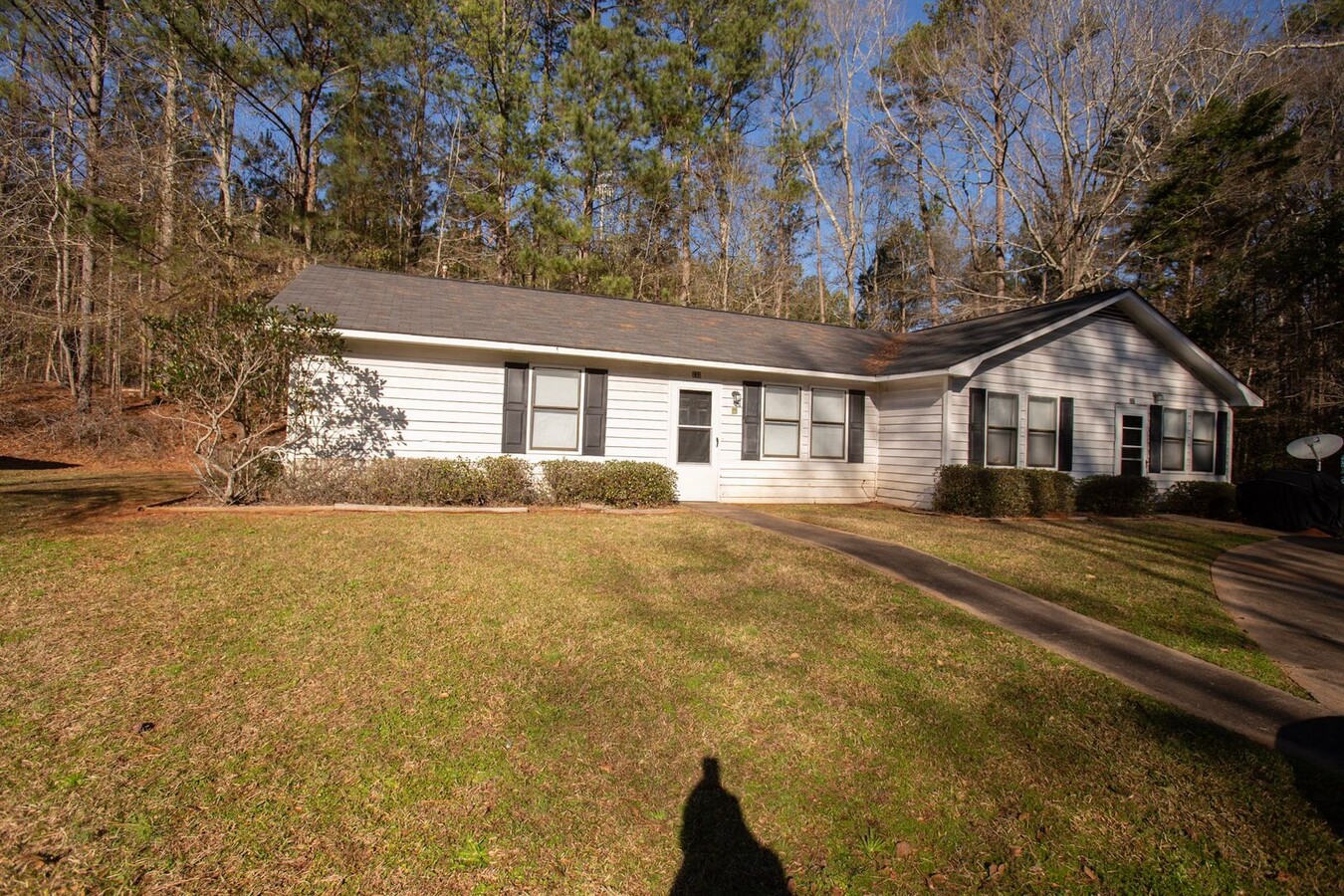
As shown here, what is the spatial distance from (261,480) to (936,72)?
77.9 ft

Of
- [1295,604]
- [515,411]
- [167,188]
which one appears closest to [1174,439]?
[1295,604]

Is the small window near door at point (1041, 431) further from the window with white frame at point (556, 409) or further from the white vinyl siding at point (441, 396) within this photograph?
the window with white frame at point (556, 409)

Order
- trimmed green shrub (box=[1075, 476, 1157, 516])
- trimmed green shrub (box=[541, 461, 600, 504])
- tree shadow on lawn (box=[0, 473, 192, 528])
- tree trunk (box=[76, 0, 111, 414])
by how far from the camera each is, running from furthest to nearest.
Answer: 1. tree trunk (box=[76, 0, 111, 414])
2. trimmed green shrub (box=[1075, 476, 1157, 516])
3. trimmed green shrub (box=[541, 461, 600, 504])
4. tree shadow on lawn (box=[0, 473, 192, 528])

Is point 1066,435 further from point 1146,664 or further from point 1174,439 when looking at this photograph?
point 1146,664

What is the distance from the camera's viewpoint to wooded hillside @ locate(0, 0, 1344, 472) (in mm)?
15398

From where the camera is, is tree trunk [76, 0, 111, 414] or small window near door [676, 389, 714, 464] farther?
tree trunk [76, 0, 111, 414]

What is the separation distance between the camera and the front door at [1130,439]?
13.4 metres

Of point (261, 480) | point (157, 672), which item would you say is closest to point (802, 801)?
point (157, 672)

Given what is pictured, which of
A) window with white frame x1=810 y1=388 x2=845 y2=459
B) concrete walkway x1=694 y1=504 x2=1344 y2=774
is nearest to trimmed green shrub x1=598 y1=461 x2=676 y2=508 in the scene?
concrete walkway x1=694 y1=504 x2=1344 y2=774

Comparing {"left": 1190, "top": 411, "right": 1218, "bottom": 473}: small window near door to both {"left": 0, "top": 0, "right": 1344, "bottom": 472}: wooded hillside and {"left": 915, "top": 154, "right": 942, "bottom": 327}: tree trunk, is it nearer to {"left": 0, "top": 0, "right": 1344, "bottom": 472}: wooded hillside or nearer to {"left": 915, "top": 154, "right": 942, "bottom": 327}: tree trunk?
{"left": 0, "top": 0, "right": 1344, "bottom": 472}: wooded hillside

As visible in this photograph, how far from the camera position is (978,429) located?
1183cm

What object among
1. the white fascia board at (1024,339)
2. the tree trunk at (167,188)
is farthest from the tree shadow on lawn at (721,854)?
the tree trunk at (167,188)

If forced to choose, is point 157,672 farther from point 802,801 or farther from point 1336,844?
point 1336,844

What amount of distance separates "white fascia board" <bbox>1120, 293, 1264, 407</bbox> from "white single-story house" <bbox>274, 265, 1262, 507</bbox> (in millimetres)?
51
